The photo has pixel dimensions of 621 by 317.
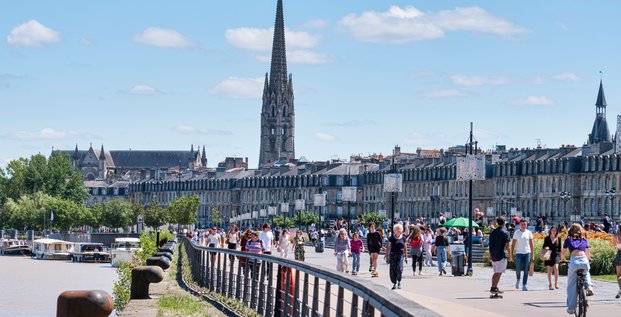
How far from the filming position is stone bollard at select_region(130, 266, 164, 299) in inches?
957

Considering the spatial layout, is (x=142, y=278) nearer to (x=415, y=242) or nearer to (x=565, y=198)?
(x=415, y=242)

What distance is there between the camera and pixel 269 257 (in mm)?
23438

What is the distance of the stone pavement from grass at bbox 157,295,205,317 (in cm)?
297

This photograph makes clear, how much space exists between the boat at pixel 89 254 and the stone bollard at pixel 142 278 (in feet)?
344

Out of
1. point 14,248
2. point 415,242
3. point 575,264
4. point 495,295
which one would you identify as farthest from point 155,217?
point 575,264

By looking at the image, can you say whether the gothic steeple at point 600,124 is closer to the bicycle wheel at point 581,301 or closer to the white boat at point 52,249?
the white boat at point 52,249

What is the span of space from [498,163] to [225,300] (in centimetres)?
14001

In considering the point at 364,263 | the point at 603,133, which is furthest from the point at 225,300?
the point at 603,133

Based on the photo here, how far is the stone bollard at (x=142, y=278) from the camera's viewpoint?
79.8ft

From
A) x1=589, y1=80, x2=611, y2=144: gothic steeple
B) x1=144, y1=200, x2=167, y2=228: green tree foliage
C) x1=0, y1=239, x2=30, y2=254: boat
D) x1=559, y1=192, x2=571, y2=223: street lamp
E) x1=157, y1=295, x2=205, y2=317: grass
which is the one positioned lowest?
x1=0, y1=239, x2=30, y2=254: boat

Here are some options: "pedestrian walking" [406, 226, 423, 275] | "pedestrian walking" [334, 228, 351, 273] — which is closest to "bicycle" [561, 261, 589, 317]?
"pedestrian walking" [406, 226, 423, 275]

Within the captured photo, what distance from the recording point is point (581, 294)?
24.2 metres

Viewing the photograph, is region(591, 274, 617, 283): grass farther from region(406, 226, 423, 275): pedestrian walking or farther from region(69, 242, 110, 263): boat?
region(69, 242, 110, 263): boat

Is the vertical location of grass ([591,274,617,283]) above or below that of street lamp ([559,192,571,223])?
below
